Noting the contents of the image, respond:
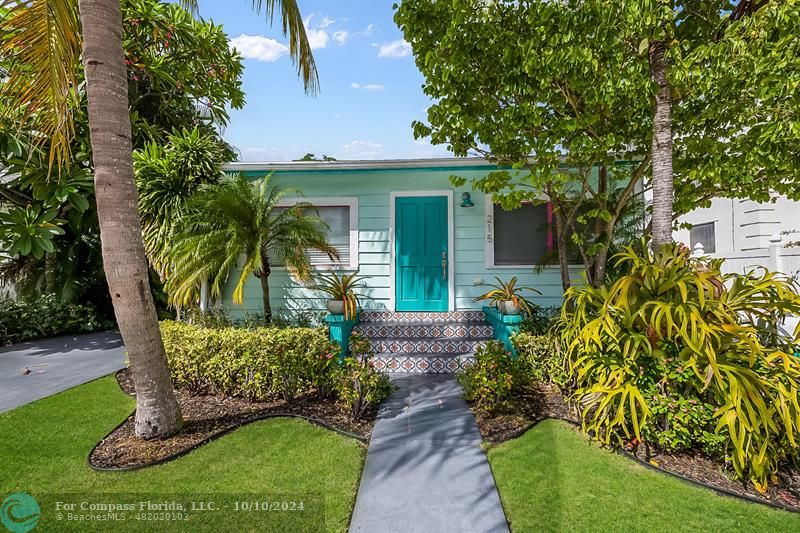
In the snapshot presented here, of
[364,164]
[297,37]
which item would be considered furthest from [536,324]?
[297,37]

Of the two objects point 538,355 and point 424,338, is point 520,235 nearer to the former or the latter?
point 424,338

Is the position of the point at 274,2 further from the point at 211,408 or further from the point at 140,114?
the point at 140,114

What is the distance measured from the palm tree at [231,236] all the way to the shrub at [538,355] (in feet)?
11.0

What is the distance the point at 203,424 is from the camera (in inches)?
145

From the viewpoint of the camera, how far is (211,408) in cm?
409

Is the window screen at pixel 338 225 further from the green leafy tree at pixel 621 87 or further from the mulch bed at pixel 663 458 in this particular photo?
the mulch bed at pixel 663 458

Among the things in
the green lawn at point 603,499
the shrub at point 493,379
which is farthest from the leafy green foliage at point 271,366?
the green lawn at point 603,499

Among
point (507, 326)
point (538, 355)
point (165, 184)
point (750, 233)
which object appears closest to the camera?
point (538, 355)

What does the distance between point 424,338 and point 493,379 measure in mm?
2229

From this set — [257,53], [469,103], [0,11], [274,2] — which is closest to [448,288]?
[469,103]

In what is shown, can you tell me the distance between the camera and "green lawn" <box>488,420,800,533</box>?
91.0 inches

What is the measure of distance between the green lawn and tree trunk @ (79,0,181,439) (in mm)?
3091

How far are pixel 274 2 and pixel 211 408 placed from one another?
4774mm

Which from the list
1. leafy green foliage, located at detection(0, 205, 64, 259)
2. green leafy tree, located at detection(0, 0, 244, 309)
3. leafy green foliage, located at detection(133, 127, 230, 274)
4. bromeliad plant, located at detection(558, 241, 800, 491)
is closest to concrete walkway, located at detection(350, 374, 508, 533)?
bromeliad plant, located at detection(558, 241, 800, 491)
